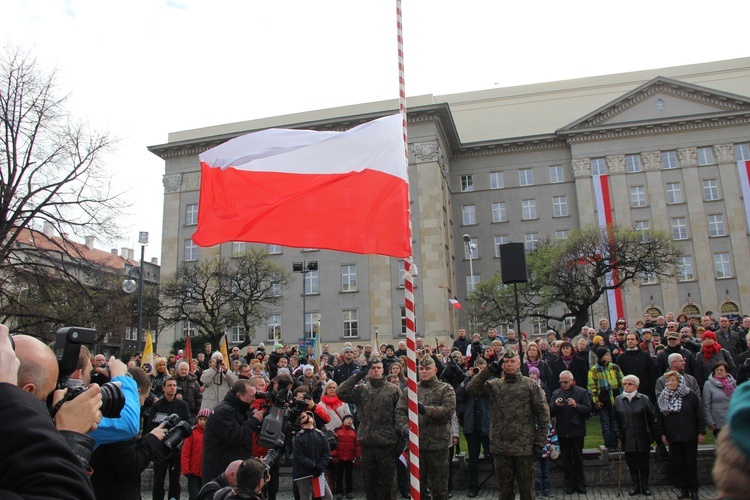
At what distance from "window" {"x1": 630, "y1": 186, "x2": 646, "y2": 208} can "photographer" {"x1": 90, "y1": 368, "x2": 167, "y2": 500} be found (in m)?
57.6

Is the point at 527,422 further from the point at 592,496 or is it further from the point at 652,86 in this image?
the point at 652,86

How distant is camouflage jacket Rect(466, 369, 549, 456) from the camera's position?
29.3 feet

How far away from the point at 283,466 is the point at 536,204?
51.1 meters

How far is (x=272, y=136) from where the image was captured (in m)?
9.41

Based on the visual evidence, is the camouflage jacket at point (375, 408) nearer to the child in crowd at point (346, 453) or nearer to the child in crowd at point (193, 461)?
the child in crowd at point (346, 453)

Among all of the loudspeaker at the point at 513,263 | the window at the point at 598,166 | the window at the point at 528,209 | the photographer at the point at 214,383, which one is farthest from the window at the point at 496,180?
the photographer at the point at 214,383

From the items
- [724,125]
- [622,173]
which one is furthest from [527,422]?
[724,125]

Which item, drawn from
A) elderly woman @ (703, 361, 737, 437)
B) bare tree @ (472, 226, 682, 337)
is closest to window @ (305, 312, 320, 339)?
bare tree @ (472, 226, 682, 337)

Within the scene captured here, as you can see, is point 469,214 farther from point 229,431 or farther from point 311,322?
point 229,431

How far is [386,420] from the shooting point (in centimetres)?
957

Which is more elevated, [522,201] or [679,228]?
[522,201]

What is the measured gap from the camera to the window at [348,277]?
178 ft

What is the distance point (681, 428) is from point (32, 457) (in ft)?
36.6

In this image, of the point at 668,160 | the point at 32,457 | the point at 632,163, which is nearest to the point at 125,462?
the point at 32,457
